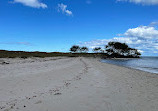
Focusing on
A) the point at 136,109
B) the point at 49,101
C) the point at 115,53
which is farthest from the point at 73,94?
the point at 115,53

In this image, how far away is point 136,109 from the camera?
4996mm

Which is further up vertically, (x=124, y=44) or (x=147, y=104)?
(x=124, y=44)

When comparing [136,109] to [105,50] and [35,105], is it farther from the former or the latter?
[105,50]

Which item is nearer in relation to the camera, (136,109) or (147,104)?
(136,109)

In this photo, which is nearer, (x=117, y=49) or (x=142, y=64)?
(x=142, y=64)

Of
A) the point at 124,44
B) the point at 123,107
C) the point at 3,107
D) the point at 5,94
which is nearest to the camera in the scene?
the point at 3,107

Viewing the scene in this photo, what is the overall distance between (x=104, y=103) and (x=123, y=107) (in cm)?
71

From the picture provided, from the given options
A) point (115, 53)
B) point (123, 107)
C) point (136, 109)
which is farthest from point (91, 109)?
point (115, 53)

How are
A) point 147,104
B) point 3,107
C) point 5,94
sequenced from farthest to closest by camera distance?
point 5,94 < point 147,104 < point 3,107

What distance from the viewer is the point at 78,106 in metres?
5.13

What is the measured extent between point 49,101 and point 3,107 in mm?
1593

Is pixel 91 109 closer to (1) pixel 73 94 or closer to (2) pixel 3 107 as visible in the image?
(1) pixel 73 94

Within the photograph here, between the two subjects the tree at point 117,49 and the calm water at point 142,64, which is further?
the tree at point 117,49

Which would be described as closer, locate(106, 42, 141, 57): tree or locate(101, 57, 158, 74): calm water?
locate(101, 57, 158, 74): calm water
